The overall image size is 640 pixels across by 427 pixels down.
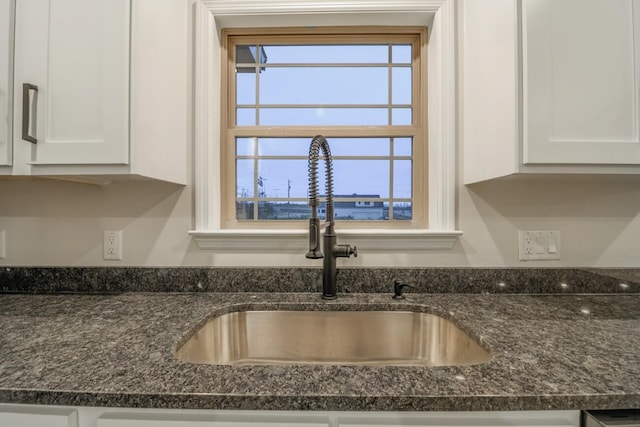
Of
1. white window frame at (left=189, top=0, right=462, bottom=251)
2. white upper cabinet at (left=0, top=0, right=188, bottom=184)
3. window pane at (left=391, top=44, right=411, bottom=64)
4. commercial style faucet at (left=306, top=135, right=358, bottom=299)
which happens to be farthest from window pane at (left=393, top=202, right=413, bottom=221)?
white upper cabinet at (left=0, top=0, right=188, bottom=184)

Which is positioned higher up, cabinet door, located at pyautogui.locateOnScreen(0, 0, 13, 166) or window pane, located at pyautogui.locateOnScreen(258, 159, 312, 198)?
cabinet door, located at pyautogui.locateOnScreen(0, 0, 13, 166)

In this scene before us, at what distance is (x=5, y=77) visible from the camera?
2.73 feet

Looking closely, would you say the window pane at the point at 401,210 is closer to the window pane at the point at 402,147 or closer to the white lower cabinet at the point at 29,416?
the window pane at the point at 402,147

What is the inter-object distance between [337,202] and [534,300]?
0.82 m

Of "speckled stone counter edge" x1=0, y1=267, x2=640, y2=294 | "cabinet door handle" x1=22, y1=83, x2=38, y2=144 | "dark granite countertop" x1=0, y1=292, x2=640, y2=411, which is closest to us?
"dark granite countertop" x1=0, y1=292, x2=640, y2=411

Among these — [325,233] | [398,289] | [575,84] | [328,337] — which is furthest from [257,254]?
[575,84]

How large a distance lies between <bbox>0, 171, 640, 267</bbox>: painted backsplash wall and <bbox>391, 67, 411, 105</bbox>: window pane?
0.48m

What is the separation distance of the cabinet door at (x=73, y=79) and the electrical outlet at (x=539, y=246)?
144cm

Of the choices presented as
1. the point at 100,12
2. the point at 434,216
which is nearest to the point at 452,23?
the point at 434,216

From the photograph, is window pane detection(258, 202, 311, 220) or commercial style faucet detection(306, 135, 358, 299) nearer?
commercial style faucet detection(306, 135, 358, 299)

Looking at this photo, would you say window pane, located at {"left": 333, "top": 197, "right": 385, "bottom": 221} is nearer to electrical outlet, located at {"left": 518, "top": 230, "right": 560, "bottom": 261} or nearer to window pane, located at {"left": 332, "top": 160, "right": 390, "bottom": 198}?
window pane, located at {"left": 332, "top": 160, "right": 390, "bottom": 198}

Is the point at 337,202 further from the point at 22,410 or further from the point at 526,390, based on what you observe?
the point at 22,410

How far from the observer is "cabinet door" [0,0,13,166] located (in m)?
0.83

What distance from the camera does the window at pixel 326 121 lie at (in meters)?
1.24
